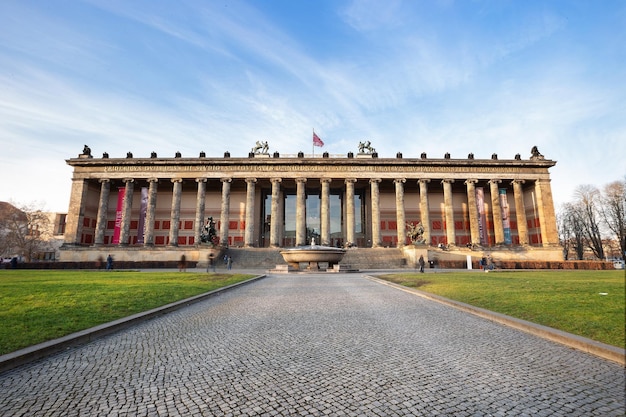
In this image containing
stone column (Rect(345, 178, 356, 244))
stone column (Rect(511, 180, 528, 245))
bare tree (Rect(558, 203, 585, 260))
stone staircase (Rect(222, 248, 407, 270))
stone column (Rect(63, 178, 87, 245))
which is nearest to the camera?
stone staircase (Rect(222, 248, 407, 270))

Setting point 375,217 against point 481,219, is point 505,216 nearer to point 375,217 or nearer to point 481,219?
point 481,219

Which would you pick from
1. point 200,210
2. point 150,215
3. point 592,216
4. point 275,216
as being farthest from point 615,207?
point 150,215

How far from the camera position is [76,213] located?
47750 millimetres

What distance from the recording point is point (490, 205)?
5488 cm

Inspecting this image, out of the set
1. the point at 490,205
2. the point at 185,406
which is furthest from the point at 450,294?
the point at 490,205

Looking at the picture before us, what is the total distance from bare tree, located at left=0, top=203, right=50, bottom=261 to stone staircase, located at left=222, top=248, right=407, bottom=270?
39.9 meters

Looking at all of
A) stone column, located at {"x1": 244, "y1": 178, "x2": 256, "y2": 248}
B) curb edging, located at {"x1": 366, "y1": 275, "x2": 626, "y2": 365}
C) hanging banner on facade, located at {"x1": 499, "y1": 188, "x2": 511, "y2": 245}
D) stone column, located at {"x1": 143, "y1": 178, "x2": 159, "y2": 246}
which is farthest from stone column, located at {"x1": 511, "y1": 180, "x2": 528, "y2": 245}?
stone column, located at {"x1": 143, "y1": 178, "x2": 159, "y2": 246}

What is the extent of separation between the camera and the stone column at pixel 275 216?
46812mm

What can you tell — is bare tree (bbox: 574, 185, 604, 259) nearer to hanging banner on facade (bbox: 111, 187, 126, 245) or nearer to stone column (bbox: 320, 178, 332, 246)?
stone column (bbox: 320, 178, 332, 246)

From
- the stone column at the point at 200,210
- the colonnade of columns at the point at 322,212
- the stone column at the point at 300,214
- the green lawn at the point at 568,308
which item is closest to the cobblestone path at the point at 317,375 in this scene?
the green lawn at the point at 568,308

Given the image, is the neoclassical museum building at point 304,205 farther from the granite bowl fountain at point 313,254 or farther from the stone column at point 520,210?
the granite bowl fountain at point 313,254

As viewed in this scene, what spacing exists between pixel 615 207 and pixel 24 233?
9360 centimetres

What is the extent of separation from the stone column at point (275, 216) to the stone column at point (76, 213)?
2811 cm

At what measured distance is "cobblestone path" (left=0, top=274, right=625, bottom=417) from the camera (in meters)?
3.21
